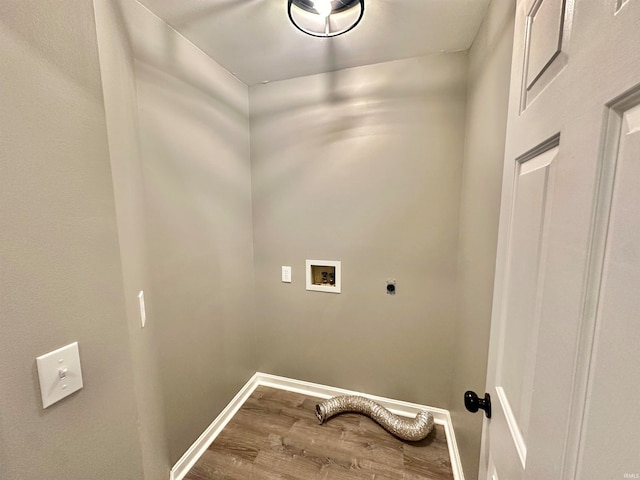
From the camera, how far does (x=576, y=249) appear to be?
1.24ft

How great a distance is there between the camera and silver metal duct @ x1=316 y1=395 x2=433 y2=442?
1.59 m

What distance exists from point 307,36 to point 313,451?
8.23 feet

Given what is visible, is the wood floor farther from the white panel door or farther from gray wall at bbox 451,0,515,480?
the white panel door

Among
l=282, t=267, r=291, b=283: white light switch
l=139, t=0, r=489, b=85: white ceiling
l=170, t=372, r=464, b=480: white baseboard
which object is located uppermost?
l=139, t=0, r=489, b=85: white ceiling

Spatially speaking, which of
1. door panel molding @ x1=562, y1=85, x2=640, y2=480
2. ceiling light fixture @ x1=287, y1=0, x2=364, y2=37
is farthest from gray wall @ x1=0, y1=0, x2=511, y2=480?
door panel molding @ x1=562, y1=85, x2=640, y2=480

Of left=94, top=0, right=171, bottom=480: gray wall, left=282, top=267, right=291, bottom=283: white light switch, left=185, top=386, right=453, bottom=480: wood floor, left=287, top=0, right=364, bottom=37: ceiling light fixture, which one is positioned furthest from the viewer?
left=282, top=267, right=291, bottom=283: white light switch

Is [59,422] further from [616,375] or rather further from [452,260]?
[452,260]

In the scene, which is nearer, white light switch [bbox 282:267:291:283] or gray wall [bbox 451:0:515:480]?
gray wall [bbox 451:0:515:480]

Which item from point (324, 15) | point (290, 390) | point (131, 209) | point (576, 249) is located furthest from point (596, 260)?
point (290, 390)

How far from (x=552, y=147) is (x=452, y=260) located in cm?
128

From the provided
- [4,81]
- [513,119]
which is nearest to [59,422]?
[4,81]

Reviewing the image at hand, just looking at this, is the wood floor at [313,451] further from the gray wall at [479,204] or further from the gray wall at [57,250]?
the gray wall at [57,250]

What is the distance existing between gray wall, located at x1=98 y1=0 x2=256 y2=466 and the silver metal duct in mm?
743

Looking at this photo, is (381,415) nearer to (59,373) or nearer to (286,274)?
(286,274)
